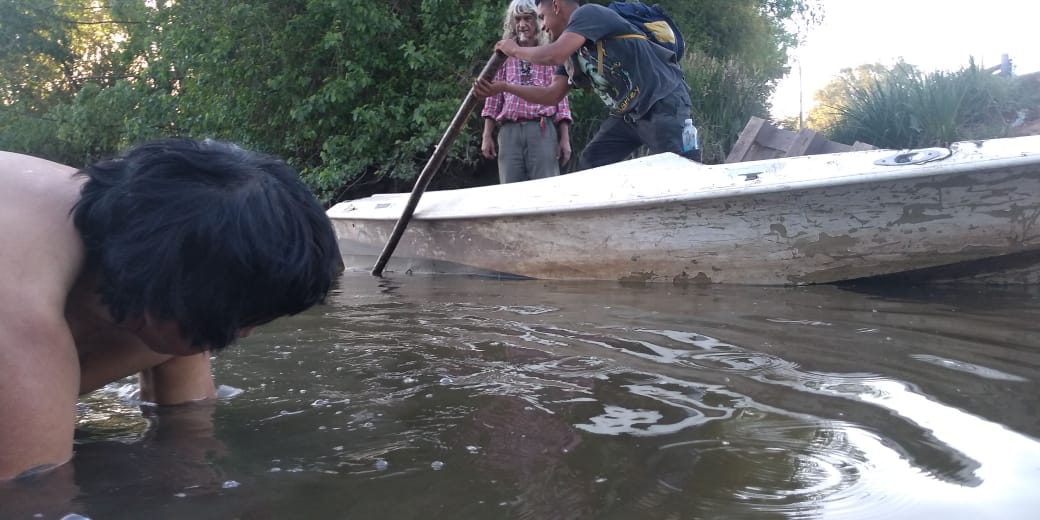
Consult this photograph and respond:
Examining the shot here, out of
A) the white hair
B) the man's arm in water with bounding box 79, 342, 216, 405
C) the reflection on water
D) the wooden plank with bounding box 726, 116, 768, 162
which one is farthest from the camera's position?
the wooden plank with bounding box 726, 116, 768, 162

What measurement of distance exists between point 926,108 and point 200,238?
22.8 feet

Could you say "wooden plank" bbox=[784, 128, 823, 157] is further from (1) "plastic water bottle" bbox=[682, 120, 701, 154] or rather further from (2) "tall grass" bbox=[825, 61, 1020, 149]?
(2) "tall grass" bbox=[825, 61, 1020, 149]

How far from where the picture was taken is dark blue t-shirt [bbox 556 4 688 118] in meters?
4.53

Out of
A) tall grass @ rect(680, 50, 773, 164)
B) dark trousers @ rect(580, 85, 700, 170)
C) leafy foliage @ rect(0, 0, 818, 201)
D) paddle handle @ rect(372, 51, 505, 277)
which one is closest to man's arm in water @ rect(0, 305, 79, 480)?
dark trousers @ rect(580, 85, 700, 170)

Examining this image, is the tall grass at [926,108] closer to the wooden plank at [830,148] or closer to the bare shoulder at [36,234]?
the wooden plank at [830,148]

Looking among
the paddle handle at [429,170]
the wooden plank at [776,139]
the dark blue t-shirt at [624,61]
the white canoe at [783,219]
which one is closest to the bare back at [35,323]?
the white canoe at [783,219]

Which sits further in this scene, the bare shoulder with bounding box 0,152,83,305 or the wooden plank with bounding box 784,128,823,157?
the wooden plank with bounding box 784,128,823,157

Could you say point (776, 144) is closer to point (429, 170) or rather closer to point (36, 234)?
point (429, 170)

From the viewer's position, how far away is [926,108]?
7.00m

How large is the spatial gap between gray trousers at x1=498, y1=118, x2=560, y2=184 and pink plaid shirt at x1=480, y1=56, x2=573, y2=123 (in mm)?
72

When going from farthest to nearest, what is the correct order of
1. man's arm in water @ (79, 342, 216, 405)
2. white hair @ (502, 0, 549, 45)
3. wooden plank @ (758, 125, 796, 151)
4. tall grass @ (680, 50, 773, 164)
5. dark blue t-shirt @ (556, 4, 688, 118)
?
tall grass @ (680, 50, 773, 164), wooden plank @ (758, 125, 796, 151), white hair @ (502, 0, 549, 45), dark blue t-shirt @ (556, 4, 688, 118), man's arm in water @ (79, 342, 216, 405)

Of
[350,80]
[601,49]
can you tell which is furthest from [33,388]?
[350,80]

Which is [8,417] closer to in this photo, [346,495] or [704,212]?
[346,495]

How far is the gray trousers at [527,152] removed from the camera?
20.0 ft
